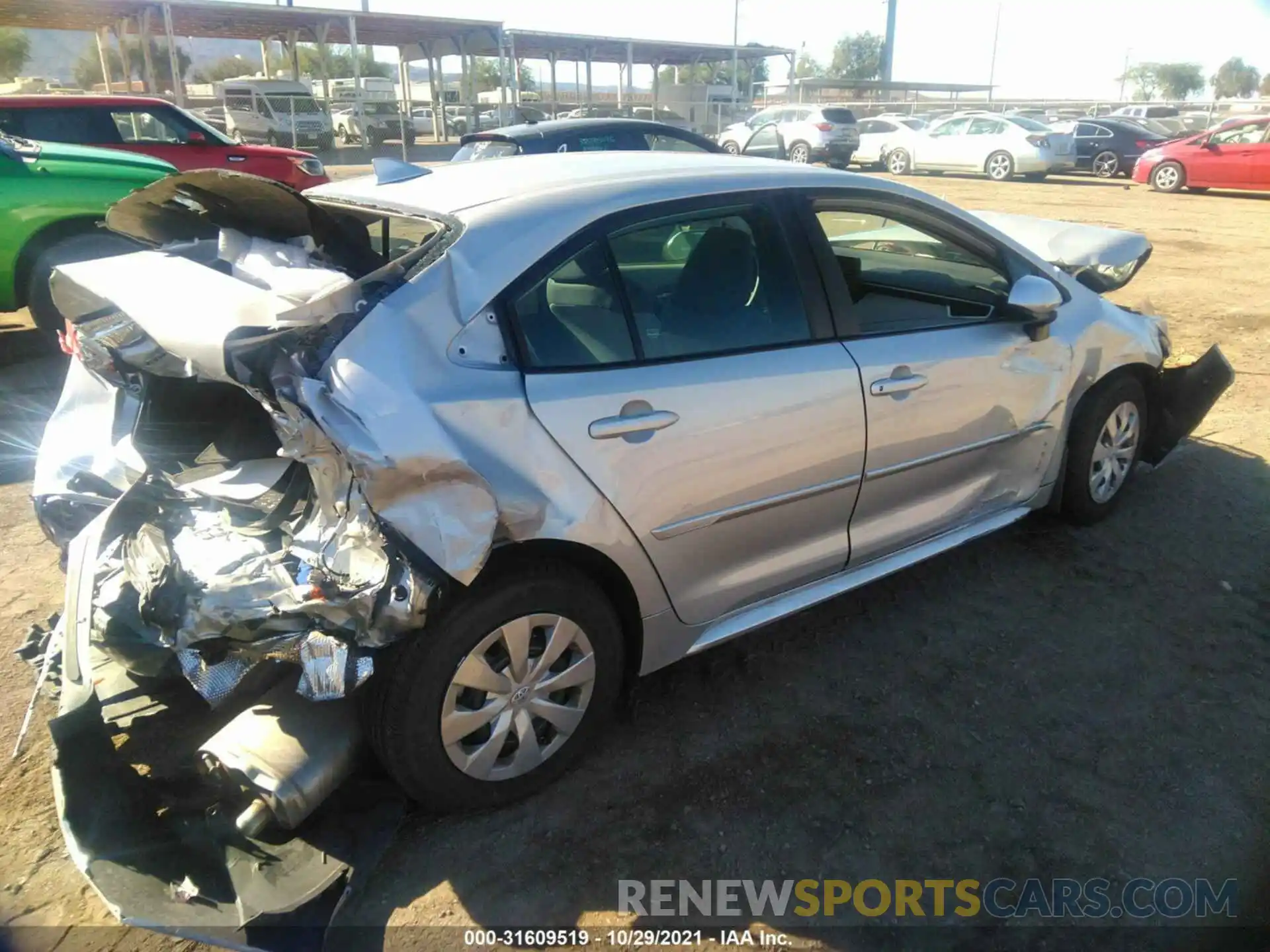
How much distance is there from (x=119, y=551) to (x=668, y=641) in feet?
5.28

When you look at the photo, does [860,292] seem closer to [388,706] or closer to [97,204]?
[388,706]

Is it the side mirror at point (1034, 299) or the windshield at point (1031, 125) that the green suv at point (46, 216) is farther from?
the windshield at point (1031, 125)

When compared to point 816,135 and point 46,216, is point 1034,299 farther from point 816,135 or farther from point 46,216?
point 816,135

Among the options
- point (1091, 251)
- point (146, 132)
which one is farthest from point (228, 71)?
point (1091, 251)

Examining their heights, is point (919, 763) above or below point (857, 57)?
below

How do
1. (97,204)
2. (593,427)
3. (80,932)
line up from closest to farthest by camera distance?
(80,932) < (593,427) < (97,204)

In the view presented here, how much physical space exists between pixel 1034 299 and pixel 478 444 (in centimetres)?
223

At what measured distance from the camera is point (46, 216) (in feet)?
21.1

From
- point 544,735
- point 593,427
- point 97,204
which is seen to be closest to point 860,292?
point 593,427

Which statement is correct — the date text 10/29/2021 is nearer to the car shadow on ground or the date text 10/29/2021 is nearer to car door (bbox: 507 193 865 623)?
the car shadow on ground

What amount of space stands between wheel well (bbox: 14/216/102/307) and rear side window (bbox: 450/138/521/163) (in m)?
4.51

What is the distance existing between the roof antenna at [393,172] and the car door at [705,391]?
3.06 ft

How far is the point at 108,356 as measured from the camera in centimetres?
288

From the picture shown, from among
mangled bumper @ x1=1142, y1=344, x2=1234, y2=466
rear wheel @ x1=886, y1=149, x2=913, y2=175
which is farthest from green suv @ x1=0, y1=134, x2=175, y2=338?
rear wheel @ x1=886, y1=149, x2=913, y2=175
